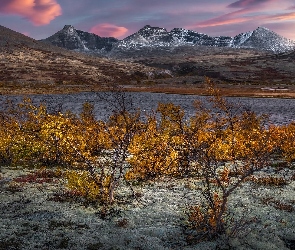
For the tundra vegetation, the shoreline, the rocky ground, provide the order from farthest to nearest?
the shoreline
the tundra vegetation
the rocky ground

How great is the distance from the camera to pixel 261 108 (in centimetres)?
7769

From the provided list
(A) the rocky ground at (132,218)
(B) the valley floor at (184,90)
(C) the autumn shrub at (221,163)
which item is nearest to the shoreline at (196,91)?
(B) the valley floor at (184,90)

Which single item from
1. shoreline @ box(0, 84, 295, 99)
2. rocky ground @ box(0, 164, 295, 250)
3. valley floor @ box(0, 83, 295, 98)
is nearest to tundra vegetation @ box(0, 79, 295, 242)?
rocky ground @ box(0, 164, 295, 250)

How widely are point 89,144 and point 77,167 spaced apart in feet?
12.1

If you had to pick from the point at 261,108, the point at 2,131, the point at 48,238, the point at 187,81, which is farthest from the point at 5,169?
the point at 187,81

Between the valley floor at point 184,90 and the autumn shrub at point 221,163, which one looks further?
the valley floor at point 184,90

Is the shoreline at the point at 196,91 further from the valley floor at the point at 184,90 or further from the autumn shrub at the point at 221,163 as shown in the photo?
the autumn shrub at the point at 221,163

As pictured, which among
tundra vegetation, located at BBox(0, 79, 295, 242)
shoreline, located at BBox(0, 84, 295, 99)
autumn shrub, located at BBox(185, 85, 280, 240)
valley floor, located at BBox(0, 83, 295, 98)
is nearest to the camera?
autumn shrub, located at BBox(185, 85, 280, 240)

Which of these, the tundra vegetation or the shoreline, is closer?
the tundra vegetation

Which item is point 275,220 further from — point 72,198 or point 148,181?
point 72,198

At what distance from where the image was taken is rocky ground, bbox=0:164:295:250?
13.9 m

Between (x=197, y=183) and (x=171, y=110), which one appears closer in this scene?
(x=197, y=183)

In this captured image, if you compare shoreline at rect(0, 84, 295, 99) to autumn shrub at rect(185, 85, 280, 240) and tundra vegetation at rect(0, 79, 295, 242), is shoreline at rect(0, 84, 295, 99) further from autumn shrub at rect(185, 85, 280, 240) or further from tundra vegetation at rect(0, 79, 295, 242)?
autumn shrub at rect(185, 85, 280, 240)

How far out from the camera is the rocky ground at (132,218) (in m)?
13.9
